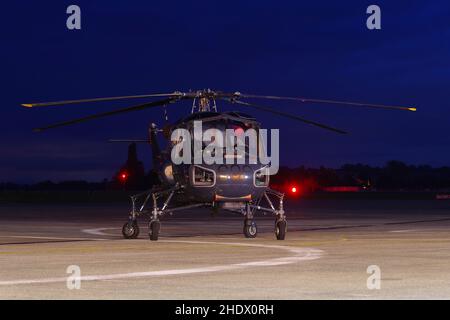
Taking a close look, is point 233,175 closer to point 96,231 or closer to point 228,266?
point 96,231

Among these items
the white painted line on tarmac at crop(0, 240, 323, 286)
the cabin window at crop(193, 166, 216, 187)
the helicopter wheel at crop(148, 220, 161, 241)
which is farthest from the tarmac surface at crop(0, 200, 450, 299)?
the cabin window at crop(193, 166, 216, 187)

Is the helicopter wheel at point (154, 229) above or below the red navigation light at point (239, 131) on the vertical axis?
below

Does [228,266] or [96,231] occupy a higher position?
[228,266]

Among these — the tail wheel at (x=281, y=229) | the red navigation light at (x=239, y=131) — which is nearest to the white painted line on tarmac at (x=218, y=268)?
the tail wheel at (x=281, y=229)

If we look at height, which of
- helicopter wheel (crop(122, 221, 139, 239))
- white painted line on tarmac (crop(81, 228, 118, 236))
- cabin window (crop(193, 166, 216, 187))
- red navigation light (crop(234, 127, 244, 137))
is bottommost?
white painted line on tarmac (crop(81, 228, 118, 236))

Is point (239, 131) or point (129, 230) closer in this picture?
point (239, 131)

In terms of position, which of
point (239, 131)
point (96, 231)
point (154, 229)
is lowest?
point (96, 231)

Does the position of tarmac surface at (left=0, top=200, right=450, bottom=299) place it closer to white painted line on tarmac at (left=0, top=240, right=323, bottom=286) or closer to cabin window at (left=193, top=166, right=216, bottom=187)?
white painted line on tarmac at (left=0, top=240, right=323, bottom=286)

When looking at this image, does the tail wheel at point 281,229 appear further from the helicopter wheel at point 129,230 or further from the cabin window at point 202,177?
the helicopter wheel at point 129,230

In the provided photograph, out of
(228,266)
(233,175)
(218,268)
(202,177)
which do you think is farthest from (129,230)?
(218,268)

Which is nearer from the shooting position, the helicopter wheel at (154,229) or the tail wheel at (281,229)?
the helicopter wheel at (154,229)

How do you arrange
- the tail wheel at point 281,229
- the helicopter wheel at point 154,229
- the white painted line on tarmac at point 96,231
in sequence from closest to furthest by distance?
the helicopter wheel at point 154,229
the tail wheel at point 281,229
the white painted line on tarmac at point 96,231

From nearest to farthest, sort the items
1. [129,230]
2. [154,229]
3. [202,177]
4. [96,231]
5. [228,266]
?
[228,266] → [154,229] → [202,177] → [129,230] → [96,231]
